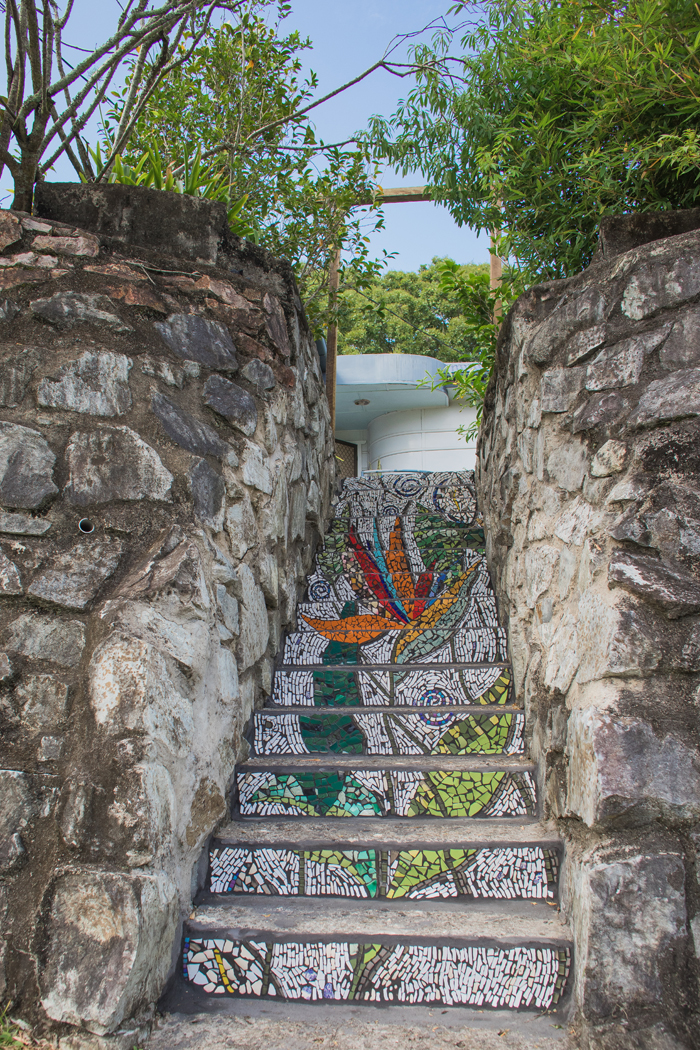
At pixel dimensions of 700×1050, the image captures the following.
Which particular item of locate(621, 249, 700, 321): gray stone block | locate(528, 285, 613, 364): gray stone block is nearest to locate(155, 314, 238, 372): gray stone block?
locate(528, 285, 613, 364): gray stone block

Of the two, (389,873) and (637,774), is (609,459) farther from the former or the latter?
(389,873)

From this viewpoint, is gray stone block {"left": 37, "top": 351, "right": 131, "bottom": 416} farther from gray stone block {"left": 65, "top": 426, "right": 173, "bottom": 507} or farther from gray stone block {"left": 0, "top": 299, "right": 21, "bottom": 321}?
gray stone block {"left": 0, "top": 299, "right": 21, "bottom": 321}

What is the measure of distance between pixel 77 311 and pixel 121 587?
89 cm

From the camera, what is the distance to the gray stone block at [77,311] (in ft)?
6.40

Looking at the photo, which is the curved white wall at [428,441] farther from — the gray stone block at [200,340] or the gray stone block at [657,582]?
the gray stone block at [657,582]

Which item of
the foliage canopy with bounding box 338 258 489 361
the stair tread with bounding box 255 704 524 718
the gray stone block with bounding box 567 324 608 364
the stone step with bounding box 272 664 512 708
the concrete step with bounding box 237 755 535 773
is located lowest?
the concrete step with bounding box 237 755 535 773

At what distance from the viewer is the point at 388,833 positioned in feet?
6.21

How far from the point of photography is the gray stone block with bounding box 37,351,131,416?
1884 mm

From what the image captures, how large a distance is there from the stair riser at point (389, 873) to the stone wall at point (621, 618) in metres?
0.14

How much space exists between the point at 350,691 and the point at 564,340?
1503 millimetres

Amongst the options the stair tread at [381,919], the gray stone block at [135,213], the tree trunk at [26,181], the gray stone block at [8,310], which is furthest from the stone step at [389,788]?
the tree trunk at [26,181]

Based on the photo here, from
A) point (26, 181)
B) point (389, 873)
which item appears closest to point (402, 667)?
point (389, 873)

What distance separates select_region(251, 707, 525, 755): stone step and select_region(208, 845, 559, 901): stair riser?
0.40 meters

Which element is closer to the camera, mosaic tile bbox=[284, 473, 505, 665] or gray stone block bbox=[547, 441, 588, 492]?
gray stone block bbox=[547, 441, 588, 492]
